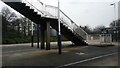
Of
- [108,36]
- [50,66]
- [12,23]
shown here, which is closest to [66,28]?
[108,36]

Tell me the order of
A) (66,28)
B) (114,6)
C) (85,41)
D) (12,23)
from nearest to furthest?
1. (66,28)
2. (85,41)
3. (114,6)
4. (12,23)

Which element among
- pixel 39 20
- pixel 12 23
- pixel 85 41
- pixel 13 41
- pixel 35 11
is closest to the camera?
pixel 35 11

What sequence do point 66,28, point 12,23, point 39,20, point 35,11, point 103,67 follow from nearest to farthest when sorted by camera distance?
point 103,67 < point 35,11 < point 39,20 < point 66,28 < point 12,23

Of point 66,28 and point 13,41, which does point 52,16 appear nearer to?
point 66,28

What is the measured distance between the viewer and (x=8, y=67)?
39.5ft

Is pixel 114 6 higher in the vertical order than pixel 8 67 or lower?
higher

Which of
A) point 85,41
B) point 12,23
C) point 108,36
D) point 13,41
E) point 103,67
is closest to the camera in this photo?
point 103,67

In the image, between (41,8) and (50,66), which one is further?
(41,8)

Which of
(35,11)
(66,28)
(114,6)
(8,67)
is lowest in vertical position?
(8,67)

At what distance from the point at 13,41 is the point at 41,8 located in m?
19.8

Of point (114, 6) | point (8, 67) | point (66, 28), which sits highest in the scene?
point (114, 6)

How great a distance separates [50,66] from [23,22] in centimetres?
5280

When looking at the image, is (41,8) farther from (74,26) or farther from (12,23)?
(12,23)

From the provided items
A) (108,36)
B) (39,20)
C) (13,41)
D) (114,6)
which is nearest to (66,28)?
(39,20)
